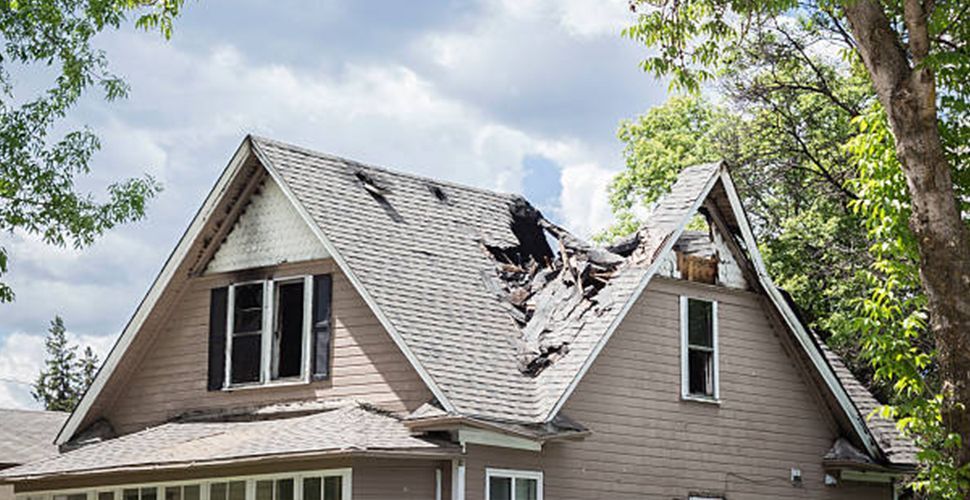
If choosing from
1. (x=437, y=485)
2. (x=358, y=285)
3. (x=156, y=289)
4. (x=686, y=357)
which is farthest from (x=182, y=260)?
(x=686, y=357)

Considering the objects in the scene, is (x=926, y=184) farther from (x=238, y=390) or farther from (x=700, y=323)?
(x=238, y=390)

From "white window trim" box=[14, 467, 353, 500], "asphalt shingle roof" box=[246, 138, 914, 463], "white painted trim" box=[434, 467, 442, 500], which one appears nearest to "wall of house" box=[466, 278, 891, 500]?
"white painted trim" box=[434, 467, 442, 500]

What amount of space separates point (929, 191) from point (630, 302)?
5029 millimetres

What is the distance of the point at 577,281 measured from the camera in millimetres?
22250

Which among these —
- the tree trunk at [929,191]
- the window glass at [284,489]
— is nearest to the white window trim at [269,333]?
the window glass at [284,489]

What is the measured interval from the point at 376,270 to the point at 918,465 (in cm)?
941

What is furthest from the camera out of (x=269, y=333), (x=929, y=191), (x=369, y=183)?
(x=369, y=183)

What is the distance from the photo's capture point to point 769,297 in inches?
930

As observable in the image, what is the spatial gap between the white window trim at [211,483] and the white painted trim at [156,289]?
141 cm

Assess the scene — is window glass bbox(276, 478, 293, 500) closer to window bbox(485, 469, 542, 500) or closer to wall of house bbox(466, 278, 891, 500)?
wall of house bbox(466, 278, 891, 500)

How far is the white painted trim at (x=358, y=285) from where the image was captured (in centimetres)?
1916

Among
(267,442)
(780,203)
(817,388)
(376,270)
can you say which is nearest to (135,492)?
(267,442)

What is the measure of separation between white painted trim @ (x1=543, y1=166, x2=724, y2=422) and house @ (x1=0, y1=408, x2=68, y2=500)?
11.7 meters

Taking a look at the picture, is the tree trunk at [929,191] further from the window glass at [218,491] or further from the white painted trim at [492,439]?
the window glass at [218,491]
